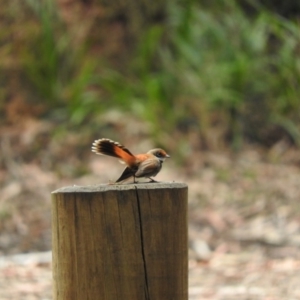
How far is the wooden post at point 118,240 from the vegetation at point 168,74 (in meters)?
6.49

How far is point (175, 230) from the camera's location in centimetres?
250

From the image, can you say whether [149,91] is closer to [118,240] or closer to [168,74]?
[168,74]

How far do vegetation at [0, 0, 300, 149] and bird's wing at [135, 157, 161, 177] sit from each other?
6.07 meters

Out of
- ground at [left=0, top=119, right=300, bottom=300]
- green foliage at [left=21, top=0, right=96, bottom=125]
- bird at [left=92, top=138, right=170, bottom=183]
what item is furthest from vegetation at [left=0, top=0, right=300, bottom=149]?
bird at [left=92, top=138, right=170, bottom=183]

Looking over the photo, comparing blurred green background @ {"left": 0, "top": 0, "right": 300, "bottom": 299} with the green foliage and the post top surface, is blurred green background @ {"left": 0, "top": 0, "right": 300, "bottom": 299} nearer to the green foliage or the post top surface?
the green foliage

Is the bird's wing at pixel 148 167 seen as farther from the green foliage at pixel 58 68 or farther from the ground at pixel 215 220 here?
the green foliage at pixel 58 68

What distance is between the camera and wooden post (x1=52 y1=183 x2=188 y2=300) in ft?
7.95

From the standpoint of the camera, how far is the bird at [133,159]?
2.69 m

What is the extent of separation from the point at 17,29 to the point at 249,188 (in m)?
3.34

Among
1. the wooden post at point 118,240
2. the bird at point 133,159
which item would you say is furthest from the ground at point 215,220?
the wooden post at point 118,240

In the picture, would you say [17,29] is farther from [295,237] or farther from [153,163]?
[153,163]

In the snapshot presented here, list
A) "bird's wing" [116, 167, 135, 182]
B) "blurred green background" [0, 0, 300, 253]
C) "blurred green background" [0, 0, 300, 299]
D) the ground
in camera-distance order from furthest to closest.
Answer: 1. "blurred green background" [0, 0, 300, 253]
2. "blurred green background" [0, 0, 300, 299]
3. the ground
4. "bird's wing" [116, 167, 135, 182]

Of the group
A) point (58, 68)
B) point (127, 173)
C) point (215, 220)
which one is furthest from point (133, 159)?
point (58, 68)

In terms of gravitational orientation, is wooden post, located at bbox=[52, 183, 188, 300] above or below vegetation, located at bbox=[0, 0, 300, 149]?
below
